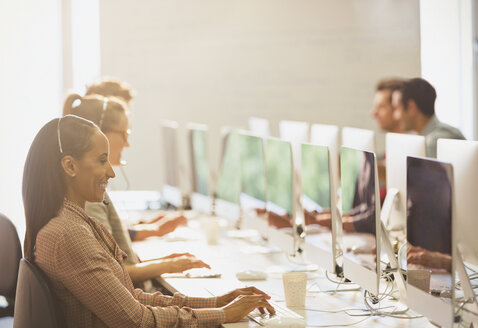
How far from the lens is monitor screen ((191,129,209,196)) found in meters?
4.02

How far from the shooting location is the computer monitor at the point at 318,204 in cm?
234

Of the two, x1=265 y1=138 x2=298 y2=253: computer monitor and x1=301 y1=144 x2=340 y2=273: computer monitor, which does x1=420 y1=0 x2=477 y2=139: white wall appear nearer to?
x1=265 y1=138 x2=298 y2=253: computer monitor

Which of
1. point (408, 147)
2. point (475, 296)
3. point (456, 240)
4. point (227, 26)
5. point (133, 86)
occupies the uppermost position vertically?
point (227, 26)

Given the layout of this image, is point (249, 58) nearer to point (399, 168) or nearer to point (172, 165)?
point (172, 165)

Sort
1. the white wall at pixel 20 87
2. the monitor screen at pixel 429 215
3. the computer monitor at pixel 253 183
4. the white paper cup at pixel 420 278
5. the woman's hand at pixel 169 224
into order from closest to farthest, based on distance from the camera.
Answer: the monitor screen at pixel 429 215, the white paper cup at pixel 420 278, the computer monitor at pixel 253 183, the white wall at pixel 20 87, the woman's hand at pixel 169 224

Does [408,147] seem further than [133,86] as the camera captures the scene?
No

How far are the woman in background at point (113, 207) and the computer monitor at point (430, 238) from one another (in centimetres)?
109

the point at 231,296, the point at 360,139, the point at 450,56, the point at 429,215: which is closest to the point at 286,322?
the point at 231,296

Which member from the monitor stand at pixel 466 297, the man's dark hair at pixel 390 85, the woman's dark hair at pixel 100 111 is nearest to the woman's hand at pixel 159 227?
the woman's dark hair at pixel 100 111

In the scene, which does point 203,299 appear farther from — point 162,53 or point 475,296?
point 162,53

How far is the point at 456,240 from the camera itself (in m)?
1.60

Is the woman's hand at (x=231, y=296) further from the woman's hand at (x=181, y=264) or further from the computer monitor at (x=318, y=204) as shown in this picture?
the woman's hand at (x=181, y=264)

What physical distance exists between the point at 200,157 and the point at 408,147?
5.77 feet

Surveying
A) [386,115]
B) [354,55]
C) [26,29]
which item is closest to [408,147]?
[26,29]
